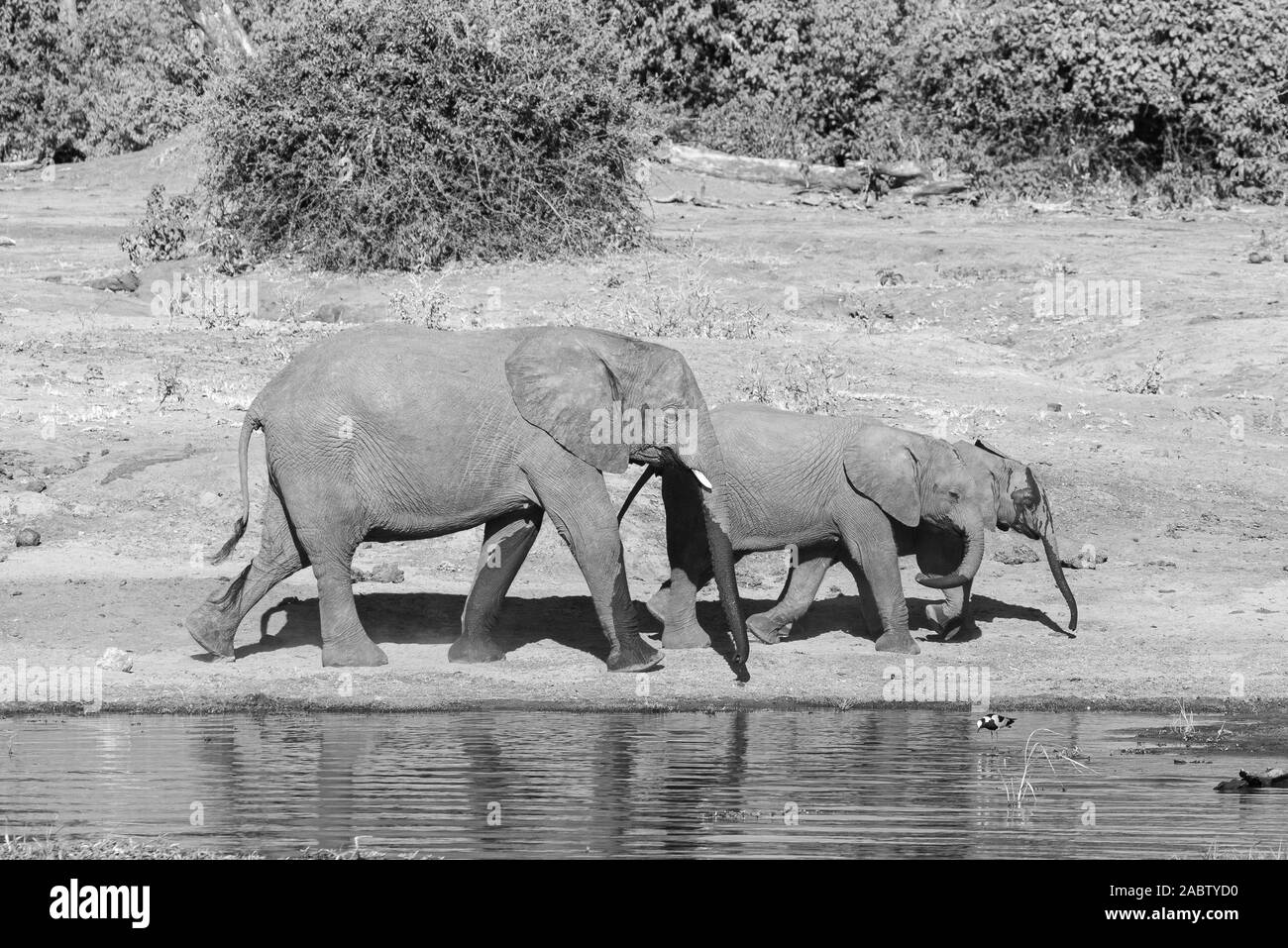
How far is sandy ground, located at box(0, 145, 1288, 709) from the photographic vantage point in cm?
1116

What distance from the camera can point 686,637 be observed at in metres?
11.7

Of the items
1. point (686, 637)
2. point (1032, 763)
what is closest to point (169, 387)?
point (686, 637)

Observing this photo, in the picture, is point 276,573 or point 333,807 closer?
point 333,807

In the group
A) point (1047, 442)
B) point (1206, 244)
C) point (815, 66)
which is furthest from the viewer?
point (815, 66)

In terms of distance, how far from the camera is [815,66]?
32125 millimetres

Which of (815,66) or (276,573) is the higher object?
(815,66)

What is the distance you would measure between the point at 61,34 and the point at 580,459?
28305 millimetres

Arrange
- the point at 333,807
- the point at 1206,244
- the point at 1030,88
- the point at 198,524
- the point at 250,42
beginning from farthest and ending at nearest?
1. the point at 1030,88
2. the point at 250,42
3. the point at 1206,244
4. the point at 198,524
5. the point at 333,807

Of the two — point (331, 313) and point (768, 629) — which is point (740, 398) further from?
point (331, 313)

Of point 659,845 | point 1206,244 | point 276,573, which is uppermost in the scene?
point 1206,244

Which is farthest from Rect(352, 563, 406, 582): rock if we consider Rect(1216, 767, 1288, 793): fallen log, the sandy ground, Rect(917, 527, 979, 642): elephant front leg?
Rect(1216, 767, 1288, 793): fallen log

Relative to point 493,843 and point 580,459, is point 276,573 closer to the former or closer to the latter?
point 580,459

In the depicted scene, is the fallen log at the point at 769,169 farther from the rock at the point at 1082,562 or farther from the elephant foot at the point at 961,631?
the elephant foot at the point at 961,631
